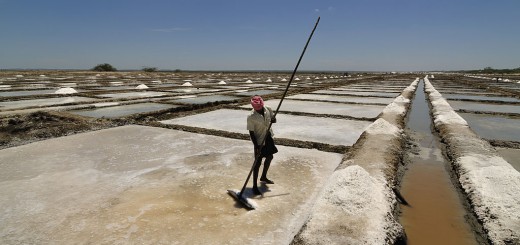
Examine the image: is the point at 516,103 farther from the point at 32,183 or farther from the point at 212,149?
the point at 32,183

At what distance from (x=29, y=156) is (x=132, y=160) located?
5.55 feet

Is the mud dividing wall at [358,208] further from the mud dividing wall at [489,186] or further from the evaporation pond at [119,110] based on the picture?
the evaporation pond at [119,110]

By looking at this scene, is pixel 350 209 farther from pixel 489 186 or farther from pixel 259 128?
pixel 489 186

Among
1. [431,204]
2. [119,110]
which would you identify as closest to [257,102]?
[431,204]

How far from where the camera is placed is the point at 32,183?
3855 mm

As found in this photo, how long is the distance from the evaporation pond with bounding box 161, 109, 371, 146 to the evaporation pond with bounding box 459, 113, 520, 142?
2584mm

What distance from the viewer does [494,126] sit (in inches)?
310

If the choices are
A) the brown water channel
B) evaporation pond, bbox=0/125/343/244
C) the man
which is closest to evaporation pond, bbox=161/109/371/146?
evaporation pond, bbox=0/125/343/244

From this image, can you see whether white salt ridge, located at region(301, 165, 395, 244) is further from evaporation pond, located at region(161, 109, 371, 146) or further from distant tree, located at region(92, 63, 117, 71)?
distant tree, located at region(92, 63, 117, 71)

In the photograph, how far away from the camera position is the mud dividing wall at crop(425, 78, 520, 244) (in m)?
2.86

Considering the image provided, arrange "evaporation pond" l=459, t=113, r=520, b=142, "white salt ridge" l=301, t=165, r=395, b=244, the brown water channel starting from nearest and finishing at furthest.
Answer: "white salt ridge" l=301, t=165, r=395, b=244 → the brown water channel → "evaporation pond" l=459, t=113, r=520, b=142

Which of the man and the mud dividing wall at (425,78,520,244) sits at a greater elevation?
the man

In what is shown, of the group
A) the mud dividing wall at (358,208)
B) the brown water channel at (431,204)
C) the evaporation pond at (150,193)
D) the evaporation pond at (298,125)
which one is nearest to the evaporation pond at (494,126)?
the brown water channel at (431,204)

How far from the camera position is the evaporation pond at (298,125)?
638 centimetres
